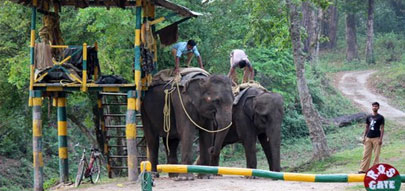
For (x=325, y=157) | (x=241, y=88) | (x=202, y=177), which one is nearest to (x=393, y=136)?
(x=325, y=157)

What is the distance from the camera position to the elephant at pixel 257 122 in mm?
18328

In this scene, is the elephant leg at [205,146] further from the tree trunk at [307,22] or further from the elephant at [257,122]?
the tree trunk at [307,22]

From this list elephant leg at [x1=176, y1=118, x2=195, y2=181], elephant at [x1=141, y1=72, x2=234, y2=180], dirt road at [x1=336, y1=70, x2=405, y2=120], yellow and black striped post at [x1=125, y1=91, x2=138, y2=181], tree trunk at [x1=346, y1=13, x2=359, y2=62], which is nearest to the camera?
elephant at [x1=141, y1=72, x2=234, y2=180]

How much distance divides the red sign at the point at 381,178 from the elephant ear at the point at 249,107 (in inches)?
385

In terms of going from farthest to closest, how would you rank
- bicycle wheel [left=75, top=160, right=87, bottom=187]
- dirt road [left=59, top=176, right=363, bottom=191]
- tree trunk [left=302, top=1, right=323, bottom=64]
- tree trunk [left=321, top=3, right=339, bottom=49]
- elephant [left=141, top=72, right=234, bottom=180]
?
tree trunk [left=321, top=3, right=339, bottom=49], tree trunk [left=302, top=1, right=323, bottom=64], bicycle wheel [left=75, top=160, right=87, bottom=187], elephant [left=141, top=72, right=234, bottom=180], dirt road [left=59, top=176, right=363, bottom=191]

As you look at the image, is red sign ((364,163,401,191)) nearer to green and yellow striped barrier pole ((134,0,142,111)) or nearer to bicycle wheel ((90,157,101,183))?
green and yellow striped barrier pole ((134,0,142,111))

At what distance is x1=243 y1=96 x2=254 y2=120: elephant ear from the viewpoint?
18734 millimetres

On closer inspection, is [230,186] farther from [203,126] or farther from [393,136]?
[393,136]

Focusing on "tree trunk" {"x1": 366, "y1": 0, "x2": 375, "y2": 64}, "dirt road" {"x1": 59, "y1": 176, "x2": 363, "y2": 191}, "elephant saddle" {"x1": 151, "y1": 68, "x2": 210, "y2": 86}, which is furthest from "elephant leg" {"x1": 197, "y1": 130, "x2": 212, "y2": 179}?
"tree trunk" {"x1": 366, "y1": 0, "x2": 375, "y2": 64}

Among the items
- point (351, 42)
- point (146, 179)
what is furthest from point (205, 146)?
point (351, 42)

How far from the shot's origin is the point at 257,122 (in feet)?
61.2

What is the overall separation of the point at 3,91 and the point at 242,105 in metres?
8.72

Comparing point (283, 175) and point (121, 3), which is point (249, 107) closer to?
point (121, 3)

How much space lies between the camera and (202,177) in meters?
17.7
